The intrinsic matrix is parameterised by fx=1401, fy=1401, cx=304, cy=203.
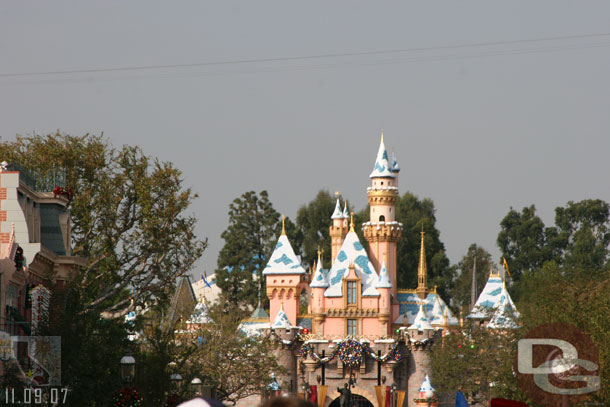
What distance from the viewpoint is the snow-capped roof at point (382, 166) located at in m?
102

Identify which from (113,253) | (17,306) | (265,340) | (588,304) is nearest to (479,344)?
(265,340)

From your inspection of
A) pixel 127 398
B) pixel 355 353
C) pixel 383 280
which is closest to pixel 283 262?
pixel 383 280

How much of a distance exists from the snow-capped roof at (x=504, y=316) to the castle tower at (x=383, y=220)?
309 inches

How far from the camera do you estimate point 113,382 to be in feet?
140

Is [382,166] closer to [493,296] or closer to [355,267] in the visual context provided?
[355,267]

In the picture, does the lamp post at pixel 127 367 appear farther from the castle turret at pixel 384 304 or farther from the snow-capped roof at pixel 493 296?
the castle turret at pixel 384 304

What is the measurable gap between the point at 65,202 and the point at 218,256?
2895 inches

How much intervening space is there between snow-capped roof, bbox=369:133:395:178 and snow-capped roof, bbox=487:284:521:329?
39.0ft

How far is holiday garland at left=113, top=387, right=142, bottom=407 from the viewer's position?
128 feet

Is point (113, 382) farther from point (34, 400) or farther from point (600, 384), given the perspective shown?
point (600, 384)

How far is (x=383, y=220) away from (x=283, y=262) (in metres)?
7.81

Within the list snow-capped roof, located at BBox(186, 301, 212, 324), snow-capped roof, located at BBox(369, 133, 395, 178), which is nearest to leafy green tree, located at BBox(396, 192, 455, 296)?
snow-capped roof, located at BBox(369, 133, 395, 178)

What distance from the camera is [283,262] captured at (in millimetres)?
99562

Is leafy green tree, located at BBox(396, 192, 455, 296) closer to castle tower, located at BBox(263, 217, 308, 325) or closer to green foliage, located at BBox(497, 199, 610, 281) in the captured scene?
green foliage, located at BBox(497, 199, 610, 281)
